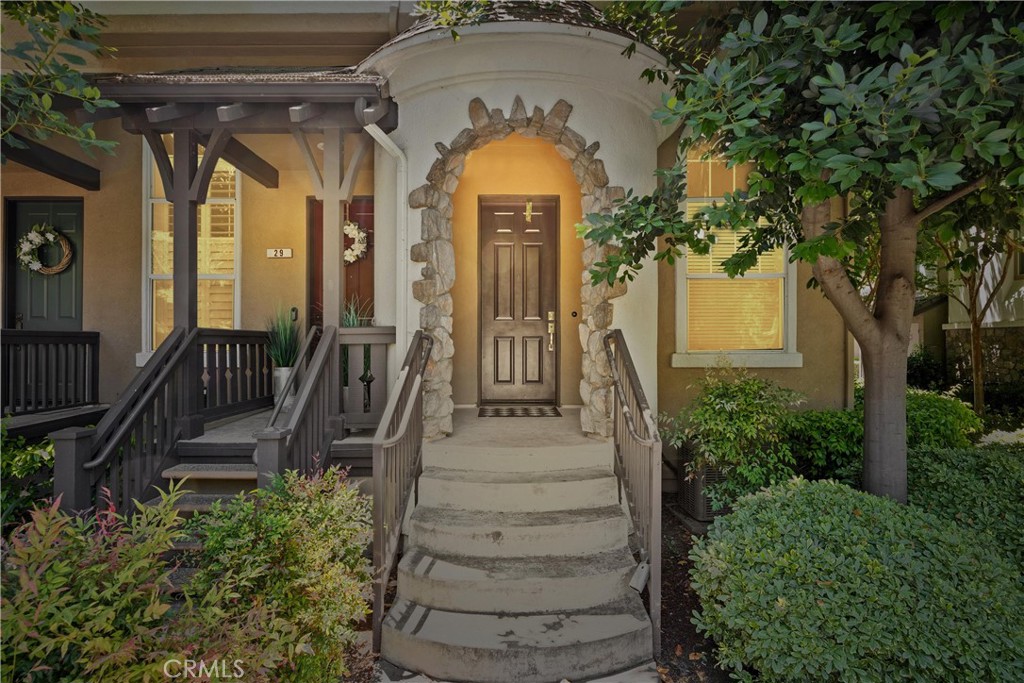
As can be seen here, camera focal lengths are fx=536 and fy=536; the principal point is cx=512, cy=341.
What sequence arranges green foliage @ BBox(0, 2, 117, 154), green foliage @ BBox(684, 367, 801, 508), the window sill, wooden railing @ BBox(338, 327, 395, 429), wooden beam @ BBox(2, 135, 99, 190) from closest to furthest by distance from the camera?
green foliage @ BBox(0, 2, 117, 154), green foliage @ BBox(684, 367, 801, 508), wooden railing @ BBox(338, 327, 395, 429), wooden beam @ BBox(2, 135, 99, 190), the window sill

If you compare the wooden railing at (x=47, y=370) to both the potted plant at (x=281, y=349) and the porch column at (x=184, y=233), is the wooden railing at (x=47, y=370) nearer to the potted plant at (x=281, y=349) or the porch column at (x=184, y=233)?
the porch column at (x=184, y=233)

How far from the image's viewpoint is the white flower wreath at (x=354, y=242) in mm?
6066

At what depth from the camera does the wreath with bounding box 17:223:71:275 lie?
19.3 ft

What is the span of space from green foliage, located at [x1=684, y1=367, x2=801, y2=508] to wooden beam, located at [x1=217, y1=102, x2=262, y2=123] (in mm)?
4265

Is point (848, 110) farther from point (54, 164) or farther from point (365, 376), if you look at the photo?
point (54, 164)

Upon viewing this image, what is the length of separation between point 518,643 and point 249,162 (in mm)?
5042

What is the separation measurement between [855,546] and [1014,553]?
127 cm

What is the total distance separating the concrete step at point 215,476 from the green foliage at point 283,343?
65.4 inches

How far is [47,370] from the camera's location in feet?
15.7

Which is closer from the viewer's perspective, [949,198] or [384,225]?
[949,198]

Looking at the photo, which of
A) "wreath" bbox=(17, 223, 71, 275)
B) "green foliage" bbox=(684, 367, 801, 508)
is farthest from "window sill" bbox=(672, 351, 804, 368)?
"wreath" bbox=(17, 223, 71, 275)

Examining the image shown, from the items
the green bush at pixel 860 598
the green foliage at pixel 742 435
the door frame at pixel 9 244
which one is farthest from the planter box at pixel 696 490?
the door frame at pixel 9 244

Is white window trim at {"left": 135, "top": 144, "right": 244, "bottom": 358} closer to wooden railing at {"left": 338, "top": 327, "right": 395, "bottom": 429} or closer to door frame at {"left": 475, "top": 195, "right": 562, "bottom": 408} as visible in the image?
wooden railing at {"left": 338, "top": 327, "right": 395, "bottom": 429}

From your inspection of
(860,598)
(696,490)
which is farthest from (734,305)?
(860,598)
